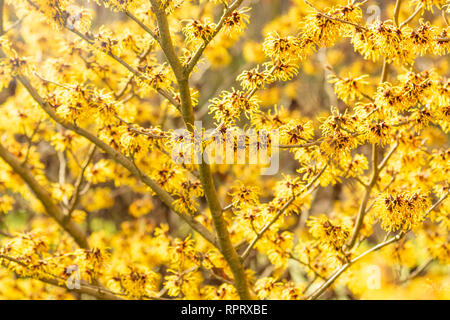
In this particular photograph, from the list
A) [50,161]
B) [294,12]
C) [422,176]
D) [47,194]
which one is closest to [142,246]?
[47,194]

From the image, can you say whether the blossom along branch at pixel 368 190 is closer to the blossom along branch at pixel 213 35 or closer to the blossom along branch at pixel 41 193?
the blossom along branch at pixel 213 35

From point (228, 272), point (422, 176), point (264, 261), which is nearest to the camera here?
point (422, 176)

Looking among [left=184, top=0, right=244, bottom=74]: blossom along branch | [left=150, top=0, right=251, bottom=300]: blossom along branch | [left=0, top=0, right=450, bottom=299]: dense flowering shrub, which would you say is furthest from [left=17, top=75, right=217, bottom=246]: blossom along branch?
[left=184, top=0, right=244, bottom=74]: blossom along branch

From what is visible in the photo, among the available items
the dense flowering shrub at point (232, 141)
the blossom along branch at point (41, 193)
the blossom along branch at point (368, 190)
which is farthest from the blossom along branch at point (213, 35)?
the blossom along branch at point (41, 193)

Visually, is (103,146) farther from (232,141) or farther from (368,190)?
(368,190)

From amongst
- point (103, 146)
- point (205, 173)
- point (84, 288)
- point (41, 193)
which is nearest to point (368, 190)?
point (205, 173)

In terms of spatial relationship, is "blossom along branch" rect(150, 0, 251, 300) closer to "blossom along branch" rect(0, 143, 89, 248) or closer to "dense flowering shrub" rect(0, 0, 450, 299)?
"dense flowering shrub" rect(0, 0, 450, 299)

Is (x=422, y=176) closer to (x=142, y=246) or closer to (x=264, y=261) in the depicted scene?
(x=142, y=246)

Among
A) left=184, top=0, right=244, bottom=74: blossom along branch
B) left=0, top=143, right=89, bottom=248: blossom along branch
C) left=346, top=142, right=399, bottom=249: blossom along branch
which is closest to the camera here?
left=184, top=0, right=244, bottom=74: blossom along branch

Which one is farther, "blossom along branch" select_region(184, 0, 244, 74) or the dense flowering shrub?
the dense flowering shrub
